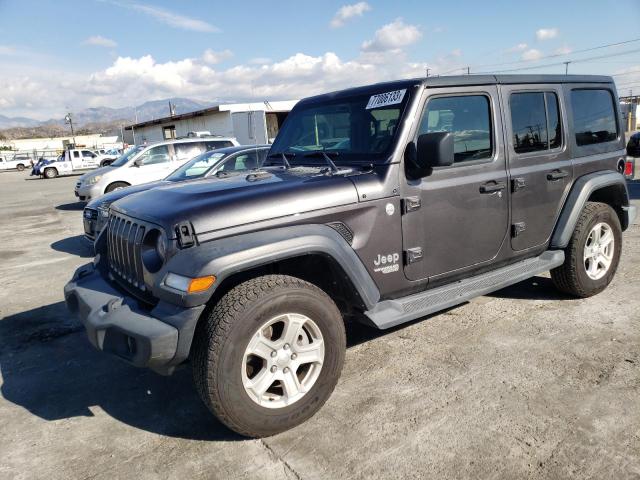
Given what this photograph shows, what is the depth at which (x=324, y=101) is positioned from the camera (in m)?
4.11

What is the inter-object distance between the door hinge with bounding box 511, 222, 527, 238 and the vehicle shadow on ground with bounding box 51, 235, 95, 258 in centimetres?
639

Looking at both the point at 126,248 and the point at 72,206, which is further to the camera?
the point at 72,206

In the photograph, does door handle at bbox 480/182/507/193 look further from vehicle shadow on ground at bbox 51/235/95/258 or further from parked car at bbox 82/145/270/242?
vehicle shadow on ground at bbox 51/235/95/258

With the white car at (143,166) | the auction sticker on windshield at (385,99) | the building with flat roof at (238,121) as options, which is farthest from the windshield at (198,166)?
the building with flat roof at (238,121)

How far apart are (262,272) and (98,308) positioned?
993 millimetres

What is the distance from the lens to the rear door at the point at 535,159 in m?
3.90

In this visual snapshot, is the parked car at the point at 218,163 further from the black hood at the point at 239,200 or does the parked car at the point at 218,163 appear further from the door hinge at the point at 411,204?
the door hinge at the point at 411,204

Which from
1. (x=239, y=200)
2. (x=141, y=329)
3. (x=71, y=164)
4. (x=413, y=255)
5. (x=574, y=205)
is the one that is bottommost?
(x=141, y=329)

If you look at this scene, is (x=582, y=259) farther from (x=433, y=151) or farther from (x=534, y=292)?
(x=433, y=151)

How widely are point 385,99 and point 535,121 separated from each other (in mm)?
1425

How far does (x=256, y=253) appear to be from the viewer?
8.71ft

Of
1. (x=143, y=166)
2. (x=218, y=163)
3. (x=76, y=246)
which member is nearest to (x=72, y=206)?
(x=143, y=166)

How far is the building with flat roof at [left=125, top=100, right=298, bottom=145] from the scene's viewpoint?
28766 mm

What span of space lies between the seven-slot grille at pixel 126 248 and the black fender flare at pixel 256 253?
0.42 m
